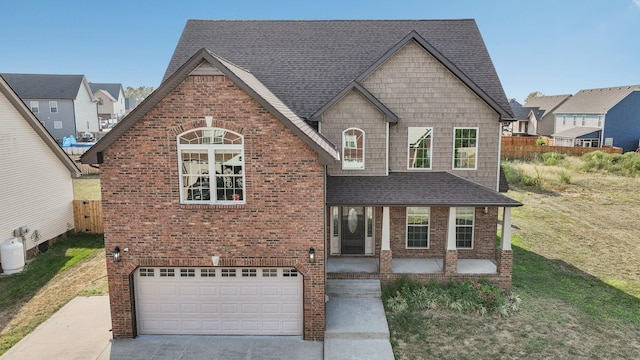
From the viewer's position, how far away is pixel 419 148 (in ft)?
50.5

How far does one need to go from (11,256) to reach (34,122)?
534 cm

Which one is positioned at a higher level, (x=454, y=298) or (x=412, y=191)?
(x=412, y=191)

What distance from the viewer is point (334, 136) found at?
14.9 m

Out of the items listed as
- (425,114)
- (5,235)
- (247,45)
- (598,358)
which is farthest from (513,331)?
(5,235)

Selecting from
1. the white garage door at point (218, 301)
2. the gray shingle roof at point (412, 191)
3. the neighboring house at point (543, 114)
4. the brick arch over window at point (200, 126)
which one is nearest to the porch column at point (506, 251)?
the gray shingle roof at point (412, 191)

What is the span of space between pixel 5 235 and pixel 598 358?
19.0 meters

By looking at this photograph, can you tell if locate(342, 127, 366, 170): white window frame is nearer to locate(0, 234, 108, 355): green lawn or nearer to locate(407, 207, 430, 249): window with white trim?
locate(407, 207, 430, 249): window with white trim

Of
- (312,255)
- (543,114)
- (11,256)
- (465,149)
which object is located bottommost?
(11,256)

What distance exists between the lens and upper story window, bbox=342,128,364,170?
49.0 ft

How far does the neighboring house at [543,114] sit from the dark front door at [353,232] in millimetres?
57197

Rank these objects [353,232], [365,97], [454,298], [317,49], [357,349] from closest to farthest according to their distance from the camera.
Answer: [357,349]
[454,298]
[365,97]
[353,232]
[317,49]

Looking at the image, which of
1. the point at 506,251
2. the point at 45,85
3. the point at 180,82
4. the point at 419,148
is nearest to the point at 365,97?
the point at 419,148

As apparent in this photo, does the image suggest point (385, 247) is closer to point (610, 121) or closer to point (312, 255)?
point (312, 255)

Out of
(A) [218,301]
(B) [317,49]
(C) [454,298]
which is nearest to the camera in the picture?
(A) [218,301]
